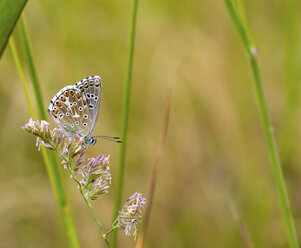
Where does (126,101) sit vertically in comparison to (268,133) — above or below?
above

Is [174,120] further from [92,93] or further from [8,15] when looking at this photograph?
[8,15]

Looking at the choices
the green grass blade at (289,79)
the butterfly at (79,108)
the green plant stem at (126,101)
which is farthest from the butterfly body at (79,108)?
the green grass blade at (289,79)

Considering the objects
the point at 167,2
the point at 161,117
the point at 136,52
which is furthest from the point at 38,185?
the point at 167,2

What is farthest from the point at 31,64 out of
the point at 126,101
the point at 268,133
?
the point at 268,133

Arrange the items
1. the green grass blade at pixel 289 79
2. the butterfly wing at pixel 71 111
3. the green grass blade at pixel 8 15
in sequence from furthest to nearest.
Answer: the green grass blade at pixel 289 79, the butterfly wing at pixel 71 111, the green grass blade at pixel 8 15

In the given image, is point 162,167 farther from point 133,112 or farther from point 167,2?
point 167,2

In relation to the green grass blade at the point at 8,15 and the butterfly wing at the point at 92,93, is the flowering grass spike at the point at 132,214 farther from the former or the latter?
the green grass blade at the point at 8,15
